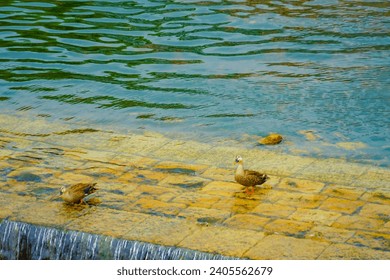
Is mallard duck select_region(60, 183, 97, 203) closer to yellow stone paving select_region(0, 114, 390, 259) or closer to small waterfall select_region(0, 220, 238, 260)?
yellow stone paving select_region(0, 114, 390, 259)

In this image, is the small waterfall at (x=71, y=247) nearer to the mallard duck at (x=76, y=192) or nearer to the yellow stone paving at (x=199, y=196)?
the yellow stone paving at (x=199, y=196)

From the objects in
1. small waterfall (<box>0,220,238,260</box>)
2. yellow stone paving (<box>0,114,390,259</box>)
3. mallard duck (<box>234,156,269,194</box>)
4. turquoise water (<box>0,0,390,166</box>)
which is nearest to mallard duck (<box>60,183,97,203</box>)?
yellow stone paving (<box>0,114,390,259</box>)

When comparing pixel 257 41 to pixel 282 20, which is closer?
pixel 257 41

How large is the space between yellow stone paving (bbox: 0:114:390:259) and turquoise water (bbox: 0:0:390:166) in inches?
37.5

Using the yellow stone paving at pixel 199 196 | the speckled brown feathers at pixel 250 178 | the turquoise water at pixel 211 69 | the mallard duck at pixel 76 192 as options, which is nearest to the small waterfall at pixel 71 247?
the yellow stone paving at pixel 199 196

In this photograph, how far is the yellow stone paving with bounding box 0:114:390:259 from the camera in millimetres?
8117

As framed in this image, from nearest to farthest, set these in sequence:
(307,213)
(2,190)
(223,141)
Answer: (307,213)
(2,190)
(223,141)

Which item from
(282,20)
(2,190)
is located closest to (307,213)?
(2,190)

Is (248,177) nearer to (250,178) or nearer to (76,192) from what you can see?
(250,178)

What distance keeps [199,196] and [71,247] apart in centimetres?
156

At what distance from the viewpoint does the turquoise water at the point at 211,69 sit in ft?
40.3

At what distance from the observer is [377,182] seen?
9734 millimetres
